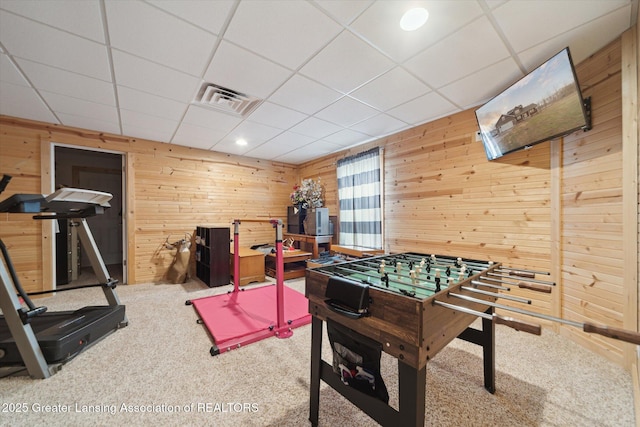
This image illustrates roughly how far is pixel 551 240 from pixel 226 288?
4137mm

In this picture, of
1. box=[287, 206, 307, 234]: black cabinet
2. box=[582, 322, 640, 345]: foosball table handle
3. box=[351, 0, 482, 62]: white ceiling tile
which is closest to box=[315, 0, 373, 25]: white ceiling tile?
box=[351, 0, 482, 62]: white ceiling tile

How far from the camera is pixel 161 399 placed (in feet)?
5.08

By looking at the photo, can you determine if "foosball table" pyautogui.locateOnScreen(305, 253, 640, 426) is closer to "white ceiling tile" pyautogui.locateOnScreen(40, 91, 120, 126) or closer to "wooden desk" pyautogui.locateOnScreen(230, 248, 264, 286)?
"wooden desk" pyautogui.locateOnScreen(230, 248, 264, 286)

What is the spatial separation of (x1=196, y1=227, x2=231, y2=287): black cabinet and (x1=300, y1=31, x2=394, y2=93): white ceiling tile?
2.78m

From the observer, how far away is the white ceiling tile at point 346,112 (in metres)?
2.83

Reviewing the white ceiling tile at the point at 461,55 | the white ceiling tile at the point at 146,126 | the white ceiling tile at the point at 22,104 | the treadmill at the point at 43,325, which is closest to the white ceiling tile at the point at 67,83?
the white ceiling tile at the point at 22,104

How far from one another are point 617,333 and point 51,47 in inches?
140

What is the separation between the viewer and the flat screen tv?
187 cm

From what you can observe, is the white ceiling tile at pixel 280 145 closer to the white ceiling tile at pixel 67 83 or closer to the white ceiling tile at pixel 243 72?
the white ceiling tile at pixel 243 72

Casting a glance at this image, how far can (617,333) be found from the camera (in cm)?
70

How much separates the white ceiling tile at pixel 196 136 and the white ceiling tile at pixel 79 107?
0.79 meters

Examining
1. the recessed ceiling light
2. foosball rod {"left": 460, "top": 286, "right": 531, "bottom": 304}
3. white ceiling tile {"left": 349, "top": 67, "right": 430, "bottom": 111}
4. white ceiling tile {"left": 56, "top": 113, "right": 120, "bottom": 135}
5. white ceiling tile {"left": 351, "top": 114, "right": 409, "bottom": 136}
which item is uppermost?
the recessed ceiling light

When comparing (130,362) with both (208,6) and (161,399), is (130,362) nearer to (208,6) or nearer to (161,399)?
(161,399)

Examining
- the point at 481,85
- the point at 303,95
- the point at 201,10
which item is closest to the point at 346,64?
the point at 303,95
